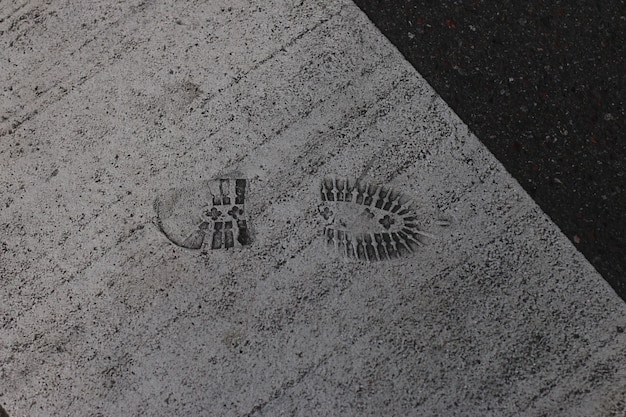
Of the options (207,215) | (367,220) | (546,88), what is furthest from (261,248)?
(546,88)

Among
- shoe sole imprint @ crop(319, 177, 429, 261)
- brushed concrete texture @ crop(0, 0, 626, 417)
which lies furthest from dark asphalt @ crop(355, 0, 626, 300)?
→ shoe sole imprint @ crop(319, 177, 429, 261)

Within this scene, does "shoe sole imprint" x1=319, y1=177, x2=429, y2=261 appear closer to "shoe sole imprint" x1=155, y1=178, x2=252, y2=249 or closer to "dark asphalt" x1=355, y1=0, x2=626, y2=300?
"shoe sole imprint" x1=155, y1=178, x2=252, y2=249

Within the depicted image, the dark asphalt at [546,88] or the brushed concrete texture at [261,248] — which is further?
the dark asphalt at [546,88]

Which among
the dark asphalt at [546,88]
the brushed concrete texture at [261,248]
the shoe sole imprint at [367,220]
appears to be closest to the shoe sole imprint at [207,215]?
the brushed concrete texture at [261,248]

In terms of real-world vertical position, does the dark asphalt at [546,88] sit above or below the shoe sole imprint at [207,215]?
below

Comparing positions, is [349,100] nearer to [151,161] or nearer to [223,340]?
[151,161]

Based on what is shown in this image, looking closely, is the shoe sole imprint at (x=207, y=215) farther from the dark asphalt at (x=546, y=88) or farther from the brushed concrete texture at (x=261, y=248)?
the dark asphalt at (x=546, y=88)

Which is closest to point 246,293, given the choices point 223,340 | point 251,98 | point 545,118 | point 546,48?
point 223,340
